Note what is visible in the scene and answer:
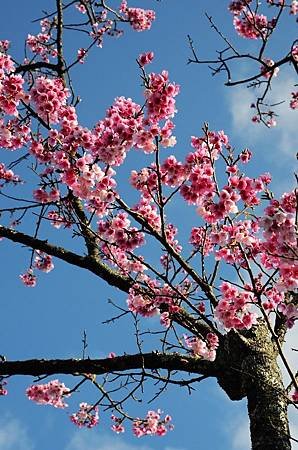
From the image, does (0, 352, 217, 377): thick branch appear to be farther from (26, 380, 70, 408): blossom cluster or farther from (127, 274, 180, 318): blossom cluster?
(26, 380, 70, 408): blossom cluster

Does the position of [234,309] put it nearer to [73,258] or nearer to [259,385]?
[259,385]

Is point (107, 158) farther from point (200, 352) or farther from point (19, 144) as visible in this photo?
point (200, 352)

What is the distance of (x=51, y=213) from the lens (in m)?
7.08

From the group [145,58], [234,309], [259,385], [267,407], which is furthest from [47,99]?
[267,407]

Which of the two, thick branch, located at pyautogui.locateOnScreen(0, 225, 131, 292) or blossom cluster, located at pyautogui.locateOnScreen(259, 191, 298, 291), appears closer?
blossom cluster, located at pyautogui.locateOnScreen(259, 191, 298, 291)

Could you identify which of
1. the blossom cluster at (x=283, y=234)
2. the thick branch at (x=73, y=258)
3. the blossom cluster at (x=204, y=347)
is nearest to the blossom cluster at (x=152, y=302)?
the blossom cluster at (x=204, y=347)

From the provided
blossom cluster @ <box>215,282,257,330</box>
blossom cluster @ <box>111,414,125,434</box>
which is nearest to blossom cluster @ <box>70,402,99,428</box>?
blossom cluster @ <box>111,414,125,434</box>

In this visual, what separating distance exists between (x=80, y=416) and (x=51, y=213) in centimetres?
266

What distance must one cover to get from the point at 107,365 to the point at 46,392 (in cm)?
140

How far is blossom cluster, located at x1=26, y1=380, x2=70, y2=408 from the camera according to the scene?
6.09 m

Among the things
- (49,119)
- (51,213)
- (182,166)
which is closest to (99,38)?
(51,213)

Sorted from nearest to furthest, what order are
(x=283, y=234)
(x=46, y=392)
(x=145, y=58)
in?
(x=283, y=234) < (x=145, y=58) < (x=46, y=392)

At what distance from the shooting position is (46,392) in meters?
6.10

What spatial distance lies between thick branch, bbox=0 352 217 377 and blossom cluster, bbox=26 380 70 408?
111 cm
